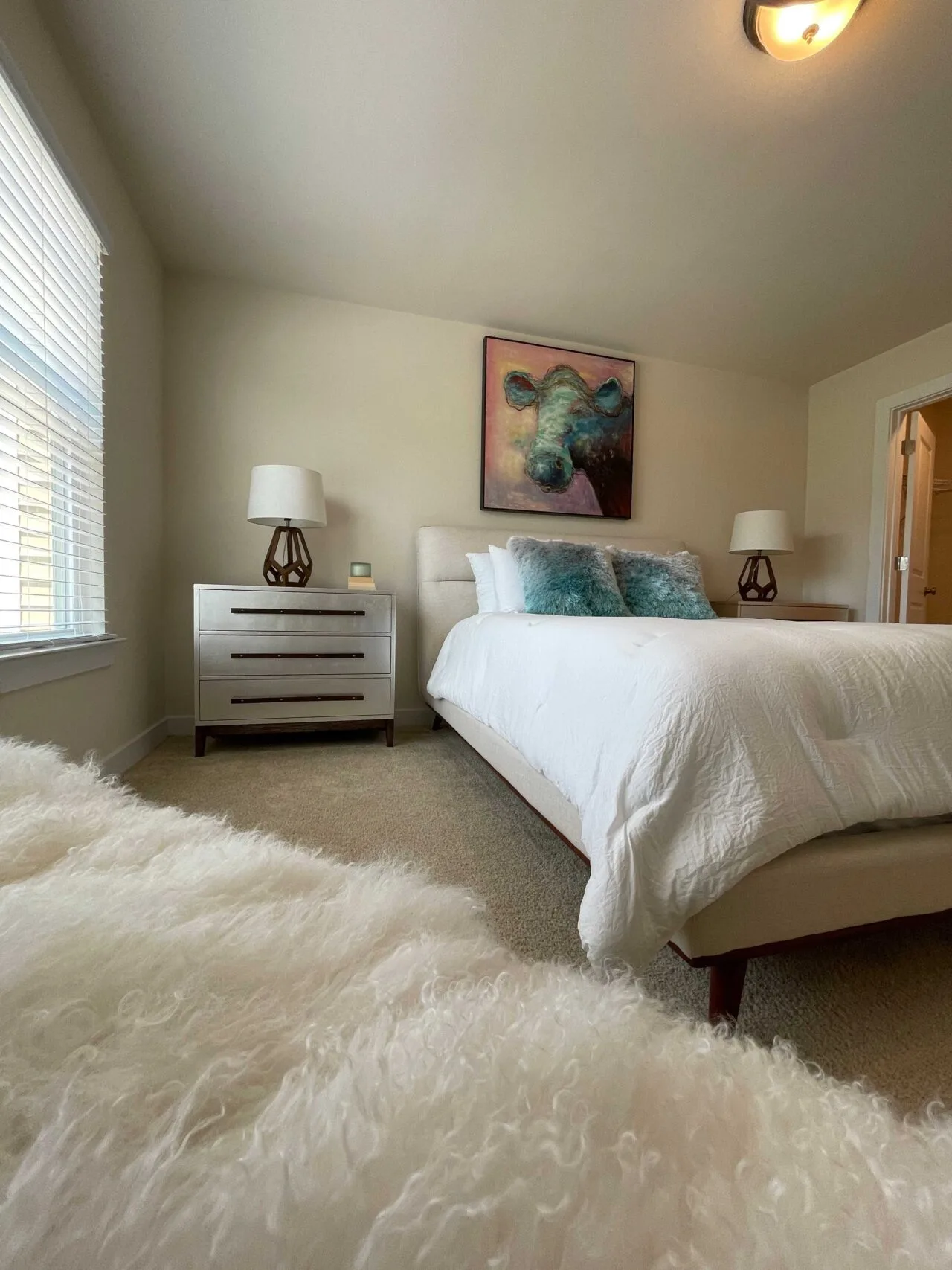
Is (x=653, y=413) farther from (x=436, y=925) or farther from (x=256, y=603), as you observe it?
(x=436, y=925)

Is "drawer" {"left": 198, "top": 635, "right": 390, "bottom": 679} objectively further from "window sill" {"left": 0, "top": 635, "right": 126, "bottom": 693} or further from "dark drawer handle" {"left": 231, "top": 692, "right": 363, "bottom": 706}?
"window sill" {"left": 0, "top": 635, "right": 126, "bottom": 693}

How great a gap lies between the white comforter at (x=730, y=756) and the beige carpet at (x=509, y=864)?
0.33 m

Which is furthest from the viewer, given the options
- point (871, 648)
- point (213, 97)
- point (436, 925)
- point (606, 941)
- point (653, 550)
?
point (653, 550)

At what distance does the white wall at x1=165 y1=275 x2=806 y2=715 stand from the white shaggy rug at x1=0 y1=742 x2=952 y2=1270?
2.76 meters

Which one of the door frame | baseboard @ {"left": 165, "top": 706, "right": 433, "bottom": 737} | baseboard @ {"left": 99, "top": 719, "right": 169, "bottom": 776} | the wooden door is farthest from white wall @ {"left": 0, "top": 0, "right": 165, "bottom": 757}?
the wooden door

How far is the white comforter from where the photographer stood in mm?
818

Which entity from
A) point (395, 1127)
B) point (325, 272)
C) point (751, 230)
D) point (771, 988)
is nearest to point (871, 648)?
point (771, 988)

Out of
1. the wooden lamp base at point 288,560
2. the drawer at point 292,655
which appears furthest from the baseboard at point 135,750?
the wooden lamp base at point 288,560

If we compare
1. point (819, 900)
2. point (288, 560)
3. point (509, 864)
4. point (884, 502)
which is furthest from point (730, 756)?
point (884, 502)

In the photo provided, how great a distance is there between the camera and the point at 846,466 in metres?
3.67

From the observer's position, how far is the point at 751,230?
2332mm

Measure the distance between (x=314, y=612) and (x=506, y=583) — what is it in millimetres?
940

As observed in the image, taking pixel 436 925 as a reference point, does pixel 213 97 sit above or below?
above

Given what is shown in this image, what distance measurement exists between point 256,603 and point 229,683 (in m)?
0.39
